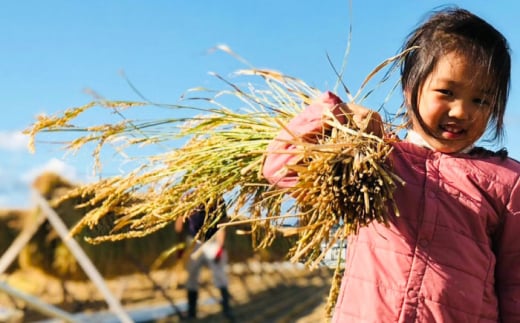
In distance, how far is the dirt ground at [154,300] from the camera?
30.8ft

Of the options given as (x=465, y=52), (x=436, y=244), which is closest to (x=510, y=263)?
(x=436, y=244)

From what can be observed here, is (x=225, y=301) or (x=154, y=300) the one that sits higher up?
(x=225, y=301)

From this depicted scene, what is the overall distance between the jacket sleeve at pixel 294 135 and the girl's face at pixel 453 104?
0.19 meters

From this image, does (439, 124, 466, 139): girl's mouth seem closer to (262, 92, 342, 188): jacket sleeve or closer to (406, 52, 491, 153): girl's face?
(406, 52, 491, 153): girl's face

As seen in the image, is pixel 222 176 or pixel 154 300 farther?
pixel 154 300

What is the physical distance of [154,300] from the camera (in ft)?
41.8

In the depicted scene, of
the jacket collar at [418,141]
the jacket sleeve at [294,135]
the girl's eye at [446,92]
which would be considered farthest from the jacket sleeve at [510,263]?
the jacket sleeve at [294,135]

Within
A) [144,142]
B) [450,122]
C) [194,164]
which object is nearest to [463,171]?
[450,122]

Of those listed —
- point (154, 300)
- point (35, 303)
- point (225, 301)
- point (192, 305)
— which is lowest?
point (154, 300)

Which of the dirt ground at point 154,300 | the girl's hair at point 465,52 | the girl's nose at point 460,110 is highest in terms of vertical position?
the girl's hair at point 465,52

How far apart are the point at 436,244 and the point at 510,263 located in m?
0.19

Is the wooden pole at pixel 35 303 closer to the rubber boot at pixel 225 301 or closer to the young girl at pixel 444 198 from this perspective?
the young girl at pixel 444 198

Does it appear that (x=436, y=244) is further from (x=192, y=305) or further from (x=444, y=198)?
(x=192, y=305)

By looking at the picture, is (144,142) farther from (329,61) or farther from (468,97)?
(468,97)
